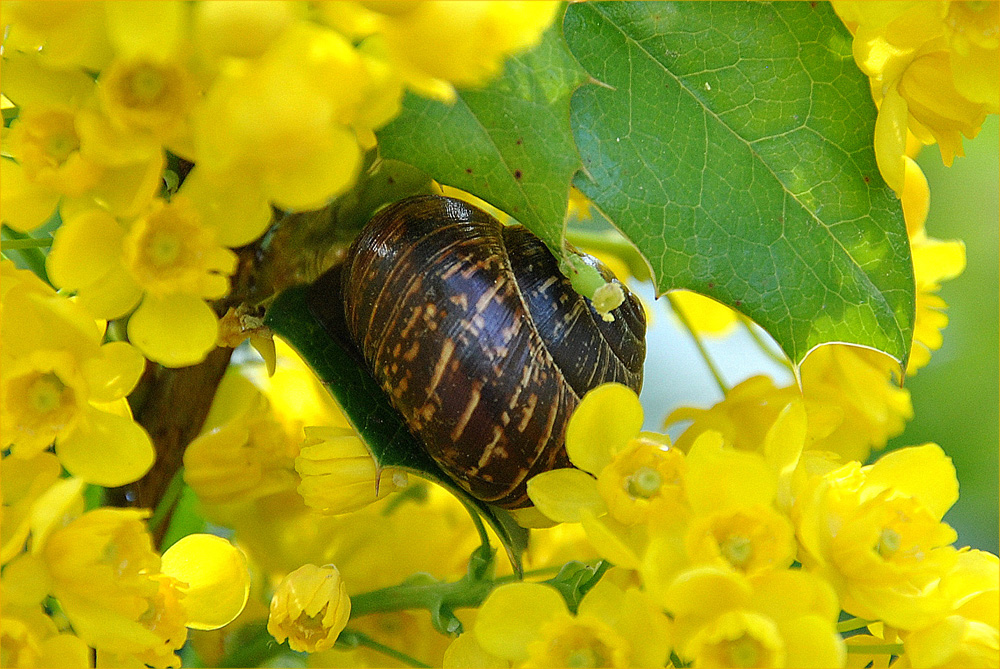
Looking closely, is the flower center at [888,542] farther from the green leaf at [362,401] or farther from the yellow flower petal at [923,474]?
the green leaf at [362,401]

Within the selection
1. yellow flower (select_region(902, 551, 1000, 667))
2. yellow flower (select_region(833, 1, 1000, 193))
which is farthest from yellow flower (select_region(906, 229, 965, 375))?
yellow flower (select_region(902, 551, 1000, 667))

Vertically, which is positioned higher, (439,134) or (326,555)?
(439,134)

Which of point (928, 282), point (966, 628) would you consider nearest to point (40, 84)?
point (966, 628)

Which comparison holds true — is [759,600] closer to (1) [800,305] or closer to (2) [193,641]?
(1) [800,305]

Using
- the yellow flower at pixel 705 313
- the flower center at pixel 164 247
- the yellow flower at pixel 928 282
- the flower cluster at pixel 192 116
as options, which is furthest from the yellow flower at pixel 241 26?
the yellow flower at pixel 705 313

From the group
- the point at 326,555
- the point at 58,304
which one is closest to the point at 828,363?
the point at 326,555

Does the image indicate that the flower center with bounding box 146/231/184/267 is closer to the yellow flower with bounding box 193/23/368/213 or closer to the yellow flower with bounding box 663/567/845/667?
the yellow flower with bounding box 193/23/368/213
